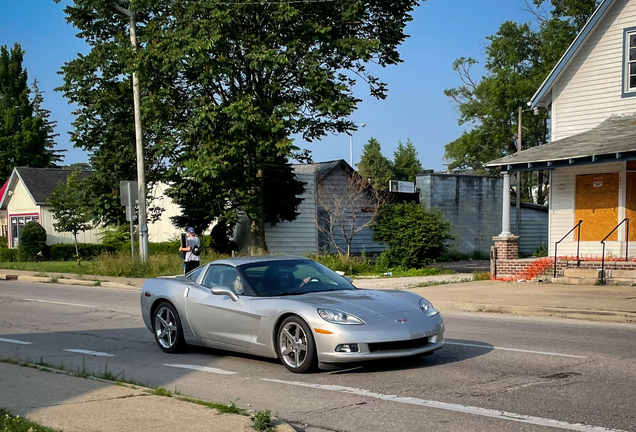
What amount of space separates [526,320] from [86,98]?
903 inches

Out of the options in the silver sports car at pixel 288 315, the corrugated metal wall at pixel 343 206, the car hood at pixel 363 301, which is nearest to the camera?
the silver sports car at pixel 288 315

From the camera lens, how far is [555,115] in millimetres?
22594

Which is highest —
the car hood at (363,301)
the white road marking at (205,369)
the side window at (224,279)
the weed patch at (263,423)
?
the side window at (224,279)

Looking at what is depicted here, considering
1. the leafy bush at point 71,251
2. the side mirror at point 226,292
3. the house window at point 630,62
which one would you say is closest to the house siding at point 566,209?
the house window at point 630,62

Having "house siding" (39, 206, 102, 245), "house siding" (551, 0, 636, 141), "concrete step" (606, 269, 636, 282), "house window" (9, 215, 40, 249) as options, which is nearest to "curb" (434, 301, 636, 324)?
"concrete step" (606, 269, 636, 282)

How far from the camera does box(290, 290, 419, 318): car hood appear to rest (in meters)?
8.30

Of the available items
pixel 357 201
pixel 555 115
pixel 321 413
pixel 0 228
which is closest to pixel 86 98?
pixel 357 201

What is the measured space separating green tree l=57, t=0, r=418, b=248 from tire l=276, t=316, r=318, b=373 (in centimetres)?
1793

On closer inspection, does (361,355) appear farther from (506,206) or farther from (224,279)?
(506,206)

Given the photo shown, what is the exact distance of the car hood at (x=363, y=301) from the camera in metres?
8.30

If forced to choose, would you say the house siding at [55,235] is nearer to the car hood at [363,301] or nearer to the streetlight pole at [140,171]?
the streetlight pole at [140,171]

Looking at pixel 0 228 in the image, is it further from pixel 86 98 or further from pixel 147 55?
pixel 147 55

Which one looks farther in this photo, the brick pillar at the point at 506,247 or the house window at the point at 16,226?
the house window at the point at 16,226

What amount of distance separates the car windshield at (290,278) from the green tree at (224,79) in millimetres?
16645
